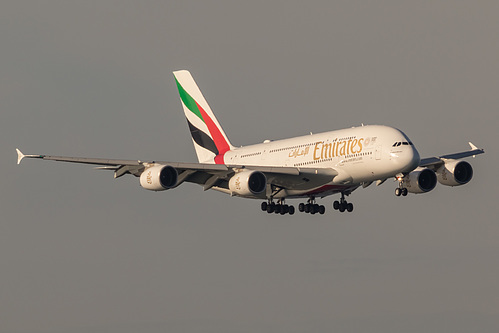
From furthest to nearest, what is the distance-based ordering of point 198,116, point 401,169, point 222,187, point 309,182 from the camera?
point 198,116 → point 222,187 → point 309,182 → point 401,169

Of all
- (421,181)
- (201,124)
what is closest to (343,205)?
(421,181)

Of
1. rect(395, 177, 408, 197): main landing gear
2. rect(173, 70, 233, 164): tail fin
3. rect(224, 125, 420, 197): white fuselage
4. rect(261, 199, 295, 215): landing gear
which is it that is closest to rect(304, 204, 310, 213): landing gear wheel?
rect(261, 199, 295, 215): landing gear

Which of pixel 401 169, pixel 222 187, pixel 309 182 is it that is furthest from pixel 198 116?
pixel 401 169

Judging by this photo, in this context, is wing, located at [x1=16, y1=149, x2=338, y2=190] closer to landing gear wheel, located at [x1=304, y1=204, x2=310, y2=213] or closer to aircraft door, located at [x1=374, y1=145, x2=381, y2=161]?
aircraft door, located at [x1=374, y1=145, x2=381, y2=161]

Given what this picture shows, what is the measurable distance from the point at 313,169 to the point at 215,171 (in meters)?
6.83

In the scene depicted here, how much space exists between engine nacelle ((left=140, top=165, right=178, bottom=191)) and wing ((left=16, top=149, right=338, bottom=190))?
0.60m

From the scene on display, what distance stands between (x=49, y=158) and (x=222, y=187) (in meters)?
14.2

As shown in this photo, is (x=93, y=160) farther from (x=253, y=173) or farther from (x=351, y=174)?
(x=351, y=174)

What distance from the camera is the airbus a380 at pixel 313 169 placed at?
73.3 m

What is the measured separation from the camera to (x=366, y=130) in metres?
74.6

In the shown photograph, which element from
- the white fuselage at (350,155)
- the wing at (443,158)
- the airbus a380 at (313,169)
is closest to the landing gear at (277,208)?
the airbus a380 at (313,169)

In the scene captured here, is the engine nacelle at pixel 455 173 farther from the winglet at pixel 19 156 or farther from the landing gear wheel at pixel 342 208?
the winglet at pixel 19 156

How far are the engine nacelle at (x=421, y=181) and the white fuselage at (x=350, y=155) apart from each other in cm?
344

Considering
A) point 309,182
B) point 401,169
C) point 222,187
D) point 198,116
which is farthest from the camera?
point 198,116
